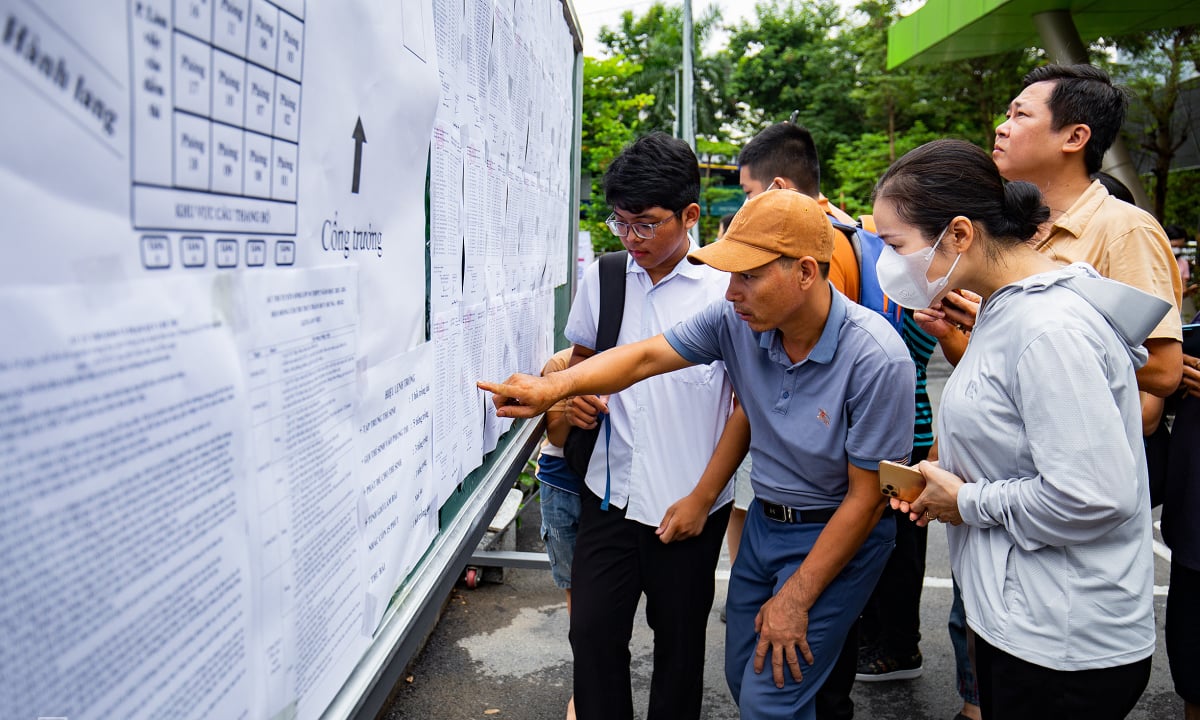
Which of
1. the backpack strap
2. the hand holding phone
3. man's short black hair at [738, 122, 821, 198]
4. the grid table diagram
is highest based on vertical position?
man's short black hair at [738, 122, 821, 198]

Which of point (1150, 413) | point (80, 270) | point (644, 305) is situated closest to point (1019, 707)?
point (1150, 413)

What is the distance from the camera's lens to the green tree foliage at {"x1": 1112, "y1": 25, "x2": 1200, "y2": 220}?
44.4 ft

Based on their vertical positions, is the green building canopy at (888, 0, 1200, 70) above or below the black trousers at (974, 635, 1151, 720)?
above

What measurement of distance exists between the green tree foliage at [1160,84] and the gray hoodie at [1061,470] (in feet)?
46.5

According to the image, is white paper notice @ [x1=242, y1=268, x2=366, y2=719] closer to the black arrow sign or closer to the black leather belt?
the black arrow sign

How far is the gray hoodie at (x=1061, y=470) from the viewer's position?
162cm

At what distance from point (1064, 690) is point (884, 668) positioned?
194cm

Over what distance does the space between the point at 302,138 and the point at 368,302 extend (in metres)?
0.27

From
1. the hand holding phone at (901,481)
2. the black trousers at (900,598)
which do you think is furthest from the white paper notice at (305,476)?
the black trousers at (900,598)

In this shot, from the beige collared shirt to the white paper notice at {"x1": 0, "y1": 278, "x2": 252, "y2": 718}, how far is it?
86.3 inches

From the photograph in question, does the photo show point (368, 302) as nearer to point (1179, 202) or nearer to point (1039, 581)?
point (1039, 581)

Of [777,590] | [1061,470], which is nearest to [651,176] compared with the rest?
[777,590]

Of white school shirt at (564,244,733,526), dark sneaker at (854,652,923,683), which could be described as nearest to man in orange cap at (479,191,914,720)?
white school shirt at (564,244,733,526)

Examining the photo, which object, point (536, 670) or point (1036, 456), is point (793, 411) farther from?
point (536, 670)
